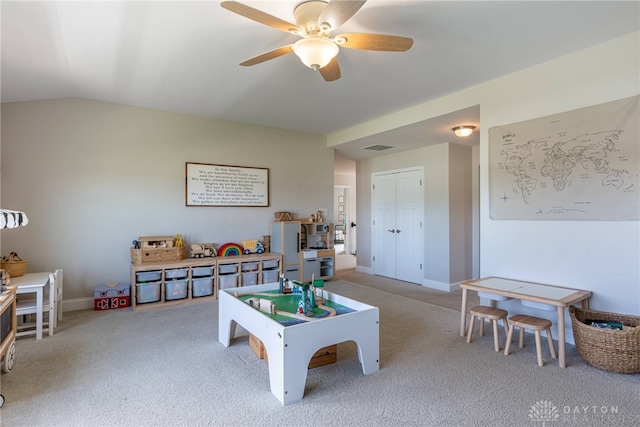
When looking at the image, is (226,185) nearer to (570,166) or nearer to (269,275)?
(269,275)

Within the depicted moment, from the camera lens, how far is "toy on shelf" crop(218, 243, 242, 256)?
4613 mm

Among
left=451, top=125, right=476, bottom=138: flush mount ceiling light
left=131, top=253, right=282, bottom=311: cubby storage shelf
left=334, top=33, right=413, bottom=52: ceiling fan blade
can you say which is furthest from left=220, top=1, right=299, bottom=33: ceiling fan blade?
left=131, top=253, right=282, bottom=311: cubby storage shelf

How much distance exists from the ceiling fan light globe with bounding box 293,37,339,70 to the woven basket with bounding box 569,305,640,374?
2.60 meters

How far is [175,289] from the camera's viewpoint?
404cm

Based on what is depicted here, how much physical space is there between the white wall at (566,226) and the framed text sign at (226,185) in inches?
113

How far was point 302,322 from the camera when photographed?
221 centimetres


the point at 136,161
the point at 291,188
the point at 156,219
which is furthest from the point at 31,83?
the point at 291,188

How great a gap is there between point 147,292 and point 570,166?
4.43 m

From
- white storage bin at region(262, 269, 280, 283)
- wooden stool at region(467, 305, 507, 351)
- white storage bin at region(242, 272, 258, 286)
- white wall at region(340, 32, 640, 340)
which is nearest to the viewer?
white wall at region(340, 32, 640, 340)

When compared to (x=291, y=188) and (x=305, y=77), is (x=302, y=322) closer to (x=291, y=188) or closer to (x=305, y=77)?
(x=305, y=77)

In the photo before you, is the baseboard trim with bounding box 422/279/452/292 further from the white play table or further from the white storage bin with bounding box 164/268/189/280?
the white storage bin with bounding box 164/268/189/280

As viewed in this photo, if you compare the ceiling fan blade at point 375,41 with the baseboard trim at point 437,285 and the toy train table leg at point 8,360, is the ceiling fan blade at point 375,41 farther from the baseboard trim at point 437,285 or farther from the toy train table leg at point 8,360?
the baseboard trim at point 437,285

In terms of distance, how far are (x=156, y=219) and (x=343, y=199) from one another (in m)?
6.20

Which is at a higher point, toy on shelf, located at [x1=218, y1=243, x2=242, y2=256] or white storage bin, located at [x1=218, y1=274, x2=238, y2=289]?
toy on shelf, located at [x1=218, y1=243, x2=242, y2=256]
